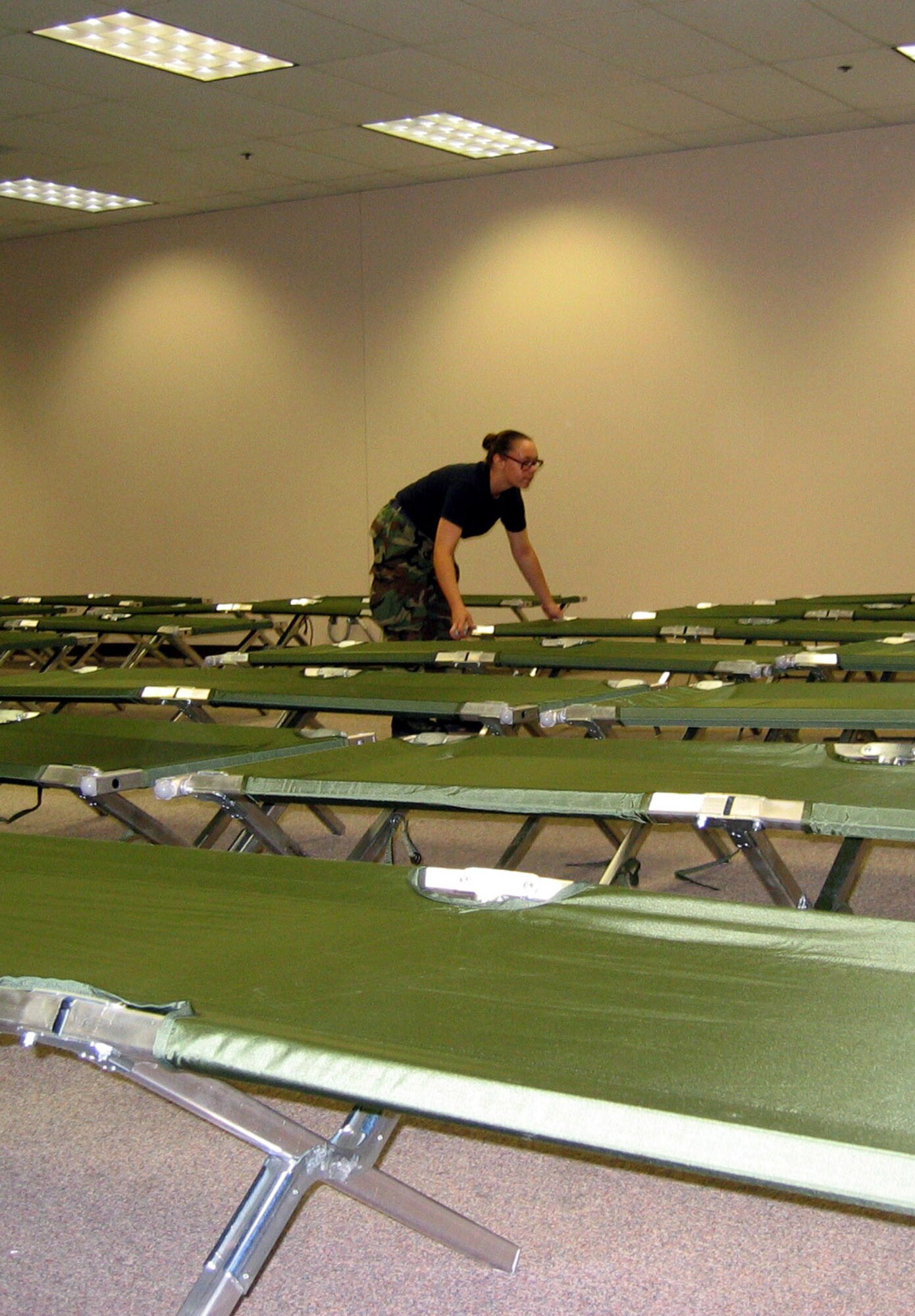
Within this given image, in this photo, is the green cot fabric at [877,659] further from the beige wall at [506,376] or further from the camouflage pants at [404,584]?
the beige wall at [506,376]

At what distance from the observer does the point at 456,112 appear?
6.85 m

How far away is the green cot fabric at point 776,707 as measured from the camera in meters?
3.09

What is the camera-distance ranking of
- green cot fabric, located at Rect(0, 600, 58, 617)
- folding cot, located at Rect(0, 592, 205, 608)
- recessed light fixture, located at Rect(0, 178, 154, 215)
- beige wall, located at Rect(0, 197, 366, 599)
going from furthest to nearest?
1. beige wall, located at Rect(0, 197, 366, 599)
2. recessed light fixture, located at Rect(0, 178, 154, 215)
3. folding cot, located at Rect(0, 592, 205, 608)
4. green cot fabric, located at Rect(0, 600, 58, 617)

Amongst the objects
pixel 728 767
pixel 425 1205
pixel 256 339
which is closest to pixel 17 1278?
pixel 425 1205

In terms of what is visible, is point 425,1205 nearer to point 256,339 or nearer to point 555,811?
point 555,811

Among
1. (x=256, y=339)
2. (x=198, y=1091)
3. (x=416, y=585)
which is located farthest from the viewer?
(x=256, y=339)

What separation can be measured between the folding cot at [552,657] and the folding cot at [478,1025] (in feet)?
7.76

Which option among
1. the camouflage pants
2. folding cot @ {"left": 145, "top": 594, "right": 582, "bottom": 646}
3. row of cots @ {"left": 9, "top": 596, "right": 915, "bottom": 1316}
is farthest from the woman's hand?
folding cot @ {"left": 145, "top": 594, "right": 582, "bottom": 646}

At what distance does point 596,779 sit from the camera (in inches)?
101

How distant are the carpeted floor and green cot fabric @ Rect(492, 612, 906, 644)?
10.3ft

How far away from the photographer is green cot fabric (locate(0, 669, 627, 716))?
3586mm

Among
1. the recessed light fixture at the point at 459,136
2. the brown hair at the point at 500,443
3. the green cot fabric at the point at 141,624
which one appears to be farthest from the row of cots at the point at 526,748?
the recessed light fixture at the point at 459,136

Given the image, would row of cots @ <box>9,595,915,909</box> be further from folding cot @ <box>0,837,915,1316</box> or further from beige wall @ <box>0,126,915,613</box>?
beige wall @ <box>0,126,915,613</box>

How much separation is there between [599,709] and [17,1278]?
1.91 metres
